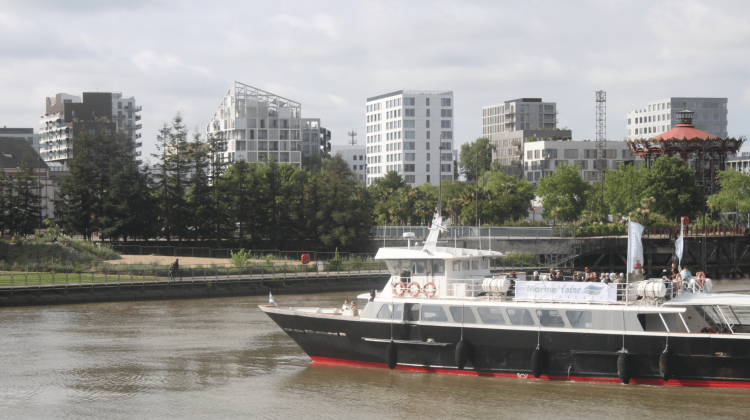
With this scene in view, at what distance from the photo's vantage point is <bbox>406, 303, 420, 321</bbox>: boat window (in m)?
26.4

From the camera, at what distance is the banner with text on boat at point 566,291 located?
24375 mm

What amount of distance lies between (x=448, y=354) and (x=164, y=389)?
9.56 meters

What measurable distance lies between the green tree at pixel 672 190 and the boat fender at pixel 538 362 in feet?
207

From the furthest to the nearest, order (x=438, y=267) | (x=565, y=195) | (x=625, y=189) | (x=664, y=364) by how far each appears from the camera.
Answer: (x=565, y=195)
(x=625, y=189)
(x=438, y=267)
(x=664, y=364)

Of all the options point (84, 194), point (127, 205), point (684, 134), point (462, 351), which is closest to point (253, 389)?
point (462, 351)

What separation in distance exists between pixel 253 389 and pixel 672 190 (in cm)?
6805

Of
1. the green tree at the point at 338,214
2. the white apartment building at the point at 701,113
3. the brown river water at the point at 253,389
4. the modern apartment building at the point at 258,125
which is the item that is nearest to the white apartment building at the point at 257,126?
the modern apartment building at the point at 258,125

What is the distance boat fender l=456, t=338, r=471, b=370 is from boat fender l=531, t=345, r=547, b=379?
7.11 ft

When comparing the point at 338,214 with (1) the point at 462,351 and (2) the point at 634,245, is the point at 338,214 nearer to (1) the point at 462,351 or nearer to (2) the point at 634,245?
(2) the point at 634,245

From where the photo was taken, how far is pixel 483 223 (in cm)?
9606

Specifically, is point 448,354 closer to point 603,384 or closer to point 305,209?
→ point 603,384

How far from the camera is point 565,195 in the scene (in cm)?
9875

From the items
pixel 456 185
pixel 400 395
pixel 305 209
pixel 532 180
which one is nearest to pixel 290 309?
pixel 400 395

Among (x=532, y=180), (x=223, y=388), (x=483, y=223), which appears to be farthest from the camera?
(x=532, y=180)
